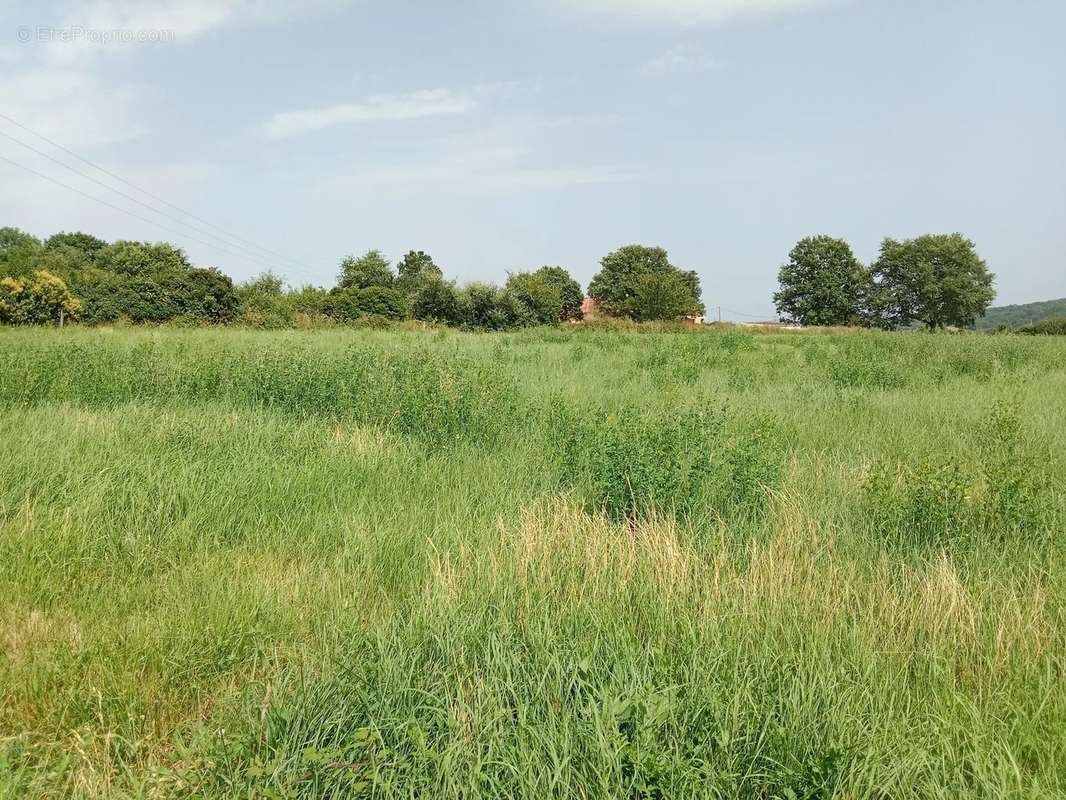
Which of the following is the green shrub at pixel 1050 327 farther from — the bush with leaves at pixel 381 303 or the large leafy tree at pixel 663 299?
the bush with leaves at pixel 381 303

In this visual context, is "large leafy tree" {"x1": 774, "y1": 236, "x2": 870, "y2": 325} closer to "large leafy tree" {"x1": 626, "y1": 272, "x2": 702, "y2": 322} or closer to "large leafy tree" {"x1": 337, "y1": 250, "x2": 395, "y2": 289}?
"large leafy tree" {"x1": 626, "y1": 272, "x2": 702, "y2": 322}

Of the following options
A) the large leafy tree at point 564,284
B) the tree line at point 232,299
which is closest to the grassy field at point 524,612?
the tree line at point 232,299

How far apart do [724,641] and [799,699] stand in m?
0.43

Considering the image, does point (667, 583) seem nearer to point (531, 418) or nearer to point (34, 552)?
point (34, 552)

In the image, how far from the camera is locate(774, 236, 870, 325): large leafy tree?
228 ft

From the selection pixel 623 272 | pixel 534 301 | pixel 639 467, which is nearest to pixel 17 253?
pixel 534 301

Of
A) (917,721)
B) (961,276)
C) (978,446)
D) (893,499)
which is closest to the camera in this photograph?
(917,721)

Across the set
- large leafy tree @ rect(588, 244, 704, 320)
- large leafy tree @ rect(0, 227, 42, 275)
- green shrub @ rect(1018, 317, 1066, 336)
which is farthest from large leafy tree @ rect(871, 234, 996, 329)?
large leafy tree @ rect(0, 227, 42, 275)

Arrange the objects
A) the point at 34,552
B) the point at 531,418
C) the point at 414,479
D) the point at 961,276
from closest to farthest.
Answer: the point at 34,552 → the point at 414,479 → the point at 531,418 → the point at 961,276

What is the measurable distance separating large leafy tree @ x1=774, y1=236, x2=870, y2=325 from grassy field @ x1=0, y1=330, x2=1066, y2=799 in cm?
6951

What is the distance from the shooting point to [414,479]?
17.2 feet

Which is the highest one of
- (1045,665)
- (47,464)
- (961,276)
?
(961,276)

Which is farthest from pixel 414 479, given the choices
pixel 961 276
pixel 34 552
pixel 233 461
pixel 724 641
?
pixel 961 276

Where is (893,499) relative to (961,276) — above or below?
below
